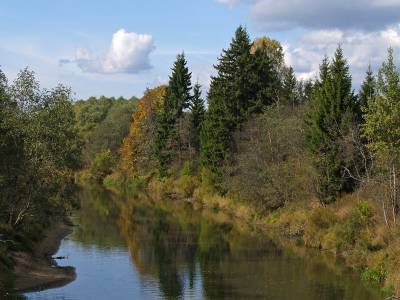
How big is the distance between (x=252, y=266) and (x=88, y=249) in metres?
15.0

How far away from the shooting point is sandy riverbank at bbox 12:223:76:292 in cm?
3769

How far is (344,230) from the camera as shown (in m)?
46.6

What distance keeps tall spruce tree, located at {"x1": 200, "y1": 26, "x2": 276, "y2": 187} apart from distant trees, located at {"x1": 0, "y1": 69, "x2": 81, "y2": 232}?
3570 cm

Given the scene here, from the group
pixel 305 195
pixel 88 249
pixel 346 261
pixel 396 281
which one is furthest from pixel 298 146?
pixel 396 281

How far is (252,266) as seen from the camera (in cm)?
4450

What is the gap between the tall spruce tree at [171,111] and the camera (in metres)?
98.4

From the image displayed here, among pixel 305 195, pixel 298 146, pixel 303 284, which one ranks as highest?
pixel 298 146

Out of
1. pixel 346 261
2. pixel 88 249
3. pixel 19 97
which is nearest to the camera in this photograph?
pixel 19 97

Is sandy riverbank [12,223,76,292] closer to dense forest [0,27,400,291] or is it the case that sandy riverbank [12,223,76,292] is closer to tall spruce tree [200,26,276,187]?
dense forest [0,27,400,291]

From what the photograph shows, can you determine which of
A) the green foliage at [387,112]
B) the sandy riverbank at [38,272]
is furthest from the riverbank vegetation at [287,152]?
the sandy riverbank at [38,272]

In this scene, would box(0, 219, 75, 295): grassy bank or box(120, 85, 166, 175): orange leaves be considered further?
box(120, 85, 166, 175): orange leaves

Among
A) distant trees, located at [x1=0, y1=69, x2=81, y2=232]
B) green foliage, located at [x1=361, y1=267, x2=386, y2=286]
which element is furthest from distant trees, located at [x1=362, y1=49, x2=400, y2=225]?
distant trees, located at [x1=0, y1=69, x2=81, y2=232]

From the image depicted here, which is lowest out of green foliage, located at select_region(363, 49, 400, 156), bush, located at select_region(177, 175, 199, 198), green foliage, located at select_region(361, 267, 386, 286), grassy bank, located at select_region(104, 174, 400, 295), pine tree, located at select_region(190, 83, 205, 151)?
green foliage, located at select_region(361, 267, 386, 286)

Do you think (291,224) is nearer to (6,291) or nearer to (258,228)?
(258,228)
